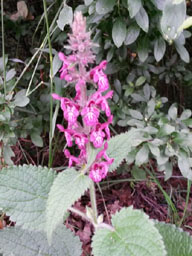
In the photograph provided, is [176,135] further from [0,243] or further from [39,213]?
[0,243]

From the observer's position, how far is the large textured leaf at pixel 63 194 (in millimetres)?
730

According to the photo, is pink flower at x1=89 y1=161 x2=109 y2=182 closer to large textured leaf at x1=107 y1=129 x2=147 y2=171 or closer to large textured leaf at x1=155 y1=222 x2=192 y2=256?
large textured leaf at x1=107 y1=129 x2=147 y2=171

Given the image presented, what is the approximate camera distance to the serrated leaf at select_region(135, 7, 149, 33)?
122 centimetres

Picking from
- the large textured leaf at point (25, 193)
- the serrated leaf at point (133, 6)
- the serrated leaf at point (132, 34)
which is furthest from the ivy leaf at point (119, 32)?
the large textured leaf at point (25, 193)

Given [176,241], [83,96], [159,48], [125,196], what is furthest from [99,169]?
[125,196]

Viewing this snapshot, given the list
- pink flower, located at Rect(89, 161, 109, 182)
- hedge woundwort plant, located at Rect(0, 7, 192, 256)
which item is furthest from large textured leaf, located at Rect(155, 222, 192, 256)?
pink flower, located at Rect(89, 161, 109, 182)

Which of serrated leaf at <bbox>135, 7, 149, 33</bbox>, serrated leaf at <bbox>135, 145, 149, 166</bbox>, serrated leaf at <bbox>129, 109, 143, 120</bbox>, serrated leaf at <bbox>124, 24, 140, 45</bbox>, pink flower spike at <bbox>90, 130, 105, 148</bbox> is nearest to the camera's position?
pink flower spike at <bbox>90, 130, 105, 148</bbox>

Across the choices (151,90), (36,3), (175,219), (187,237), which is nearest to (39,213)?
(187,237)

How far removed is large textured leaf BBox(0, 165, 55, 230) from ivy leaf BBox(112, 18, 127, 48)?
643 millimetres

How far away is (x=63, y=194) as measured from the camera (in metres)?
0.79

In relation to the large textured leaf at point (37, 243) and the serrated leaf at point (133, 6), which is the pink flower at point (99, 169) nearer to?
the large textured leaf at point (37, 243)

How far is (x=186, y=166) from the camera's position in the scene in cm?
149

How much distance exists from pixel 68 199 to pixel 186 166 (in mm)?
892

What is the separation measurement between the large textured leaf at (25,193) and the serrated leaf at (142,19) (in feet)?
2.29
